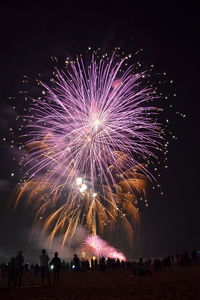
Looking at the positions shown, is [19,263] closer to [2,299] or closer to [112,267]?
[2,299]

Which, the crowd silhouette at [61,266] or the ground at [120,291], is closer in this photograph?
the ground at [120,291]

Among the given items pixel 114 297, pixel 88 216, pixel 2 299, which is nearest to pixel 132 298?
pixel 114 297

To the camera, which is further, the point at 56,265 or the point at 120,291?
the point at 56,265

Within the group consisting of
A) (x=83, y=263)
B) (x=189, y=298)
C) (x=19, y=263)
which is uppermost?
(x=83, y=263)

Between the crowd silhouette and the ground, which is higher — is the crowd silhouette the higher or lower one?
the higher one

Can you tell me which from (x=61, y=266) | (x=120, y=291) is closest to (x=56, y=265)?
(x=61, y=266)

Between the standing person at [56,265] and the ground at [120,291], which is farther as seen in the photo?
the standing person at [56,265]

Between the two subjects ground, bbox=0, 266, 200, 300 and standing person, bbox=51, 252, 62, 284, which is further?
standing person, bbox=51, 252, 62, 284

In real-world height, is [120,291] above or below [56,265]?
below

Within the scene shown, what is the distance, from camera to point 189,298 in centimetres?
895

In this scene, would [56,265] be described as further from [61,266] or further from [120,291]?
[120,291]

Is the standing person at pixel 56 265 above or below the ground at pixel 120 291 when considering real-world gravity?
above

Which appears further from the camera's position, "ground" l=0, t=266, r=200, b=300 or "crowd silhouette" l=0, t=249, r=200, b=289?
"crowd silhouette" l=0, t=249, r=200, b=289

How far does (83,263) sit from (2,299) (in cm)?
2308
